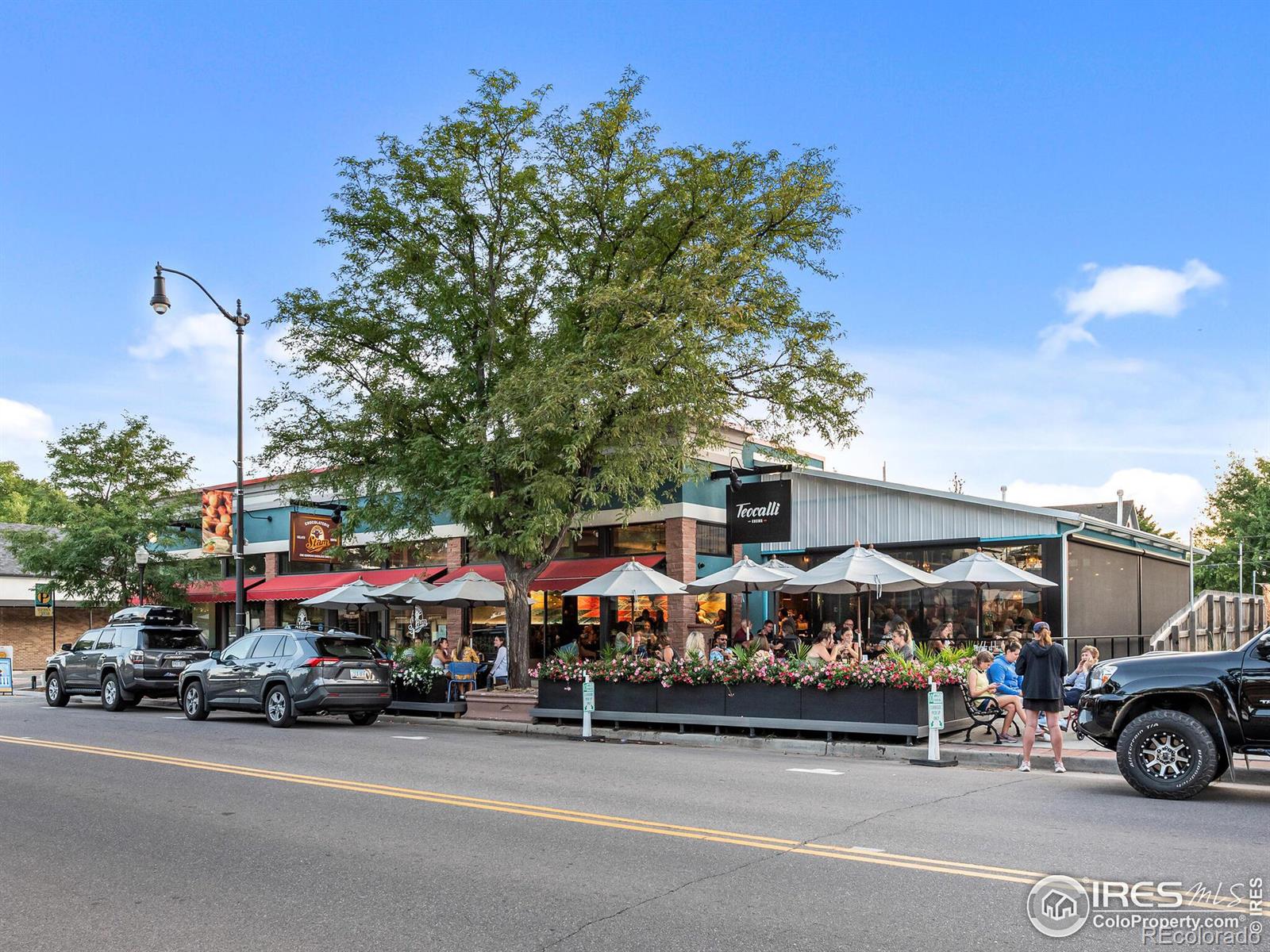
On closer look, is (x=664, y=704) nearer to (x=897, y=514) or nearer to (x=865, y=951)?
(x=897, y=514)

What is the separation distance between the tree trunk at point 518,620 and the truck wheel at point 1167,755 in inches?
535

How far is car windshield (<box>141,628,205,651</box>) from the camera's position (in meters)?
22.8

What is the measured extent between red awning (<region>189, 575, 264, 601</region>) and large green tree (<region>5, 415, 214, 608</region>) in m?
1.62

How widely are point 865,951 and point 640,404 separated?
561 inches

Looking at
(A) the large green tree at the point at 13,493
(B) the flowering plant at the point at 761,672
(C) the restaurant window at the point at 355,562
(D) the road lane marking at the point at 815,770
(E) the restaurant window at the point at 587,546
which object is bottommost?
(D) the road lane marking at the point at 815,770

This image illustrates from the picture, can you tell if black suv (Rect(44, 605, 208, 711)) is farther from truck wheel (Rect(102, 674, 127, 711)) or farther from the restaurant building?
the restaurant building

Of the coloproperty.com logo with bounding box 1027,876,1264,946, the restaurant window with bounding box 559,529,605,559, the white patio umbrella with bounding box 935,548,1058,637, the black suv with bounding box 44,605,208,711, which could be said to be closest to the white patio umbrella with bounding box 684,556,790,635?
the white patio umbrella with bounding box 935,548,1058,637

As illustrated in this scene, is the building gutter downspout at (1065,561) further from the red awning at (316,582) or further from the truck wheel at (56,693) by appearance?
the truck wheel at (56,693)

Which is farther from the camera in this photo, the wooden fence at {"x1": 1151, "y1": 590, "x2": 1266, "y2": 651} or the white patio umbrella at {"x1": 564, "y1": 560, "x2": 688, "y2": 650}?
the wooden fence at {"x1": 1151, "y1": 590, "x2": 1266, "y2": 651}

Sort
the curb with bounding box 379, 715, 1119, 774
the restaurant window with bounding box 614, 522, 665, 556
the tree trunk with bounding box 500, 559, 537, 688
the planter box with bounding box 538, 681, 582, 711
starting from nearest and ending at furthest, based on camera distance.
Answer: the curb with bounding box 379, 715, 1119, 774 → the planter box with bounding box 538, 681, 582, 711 → the tree trunk with bounding box 500, 559, 537, 688 → the restaurant window with bounding box 614, 522, 665, 556

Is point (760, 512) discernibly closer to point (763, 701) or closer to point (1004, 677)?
point (763, 701)

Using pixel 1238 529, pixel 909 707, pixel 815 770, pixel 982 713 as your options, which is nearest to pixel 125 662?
pixel 815 770

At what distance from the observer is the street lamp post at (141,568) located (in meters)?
29.2

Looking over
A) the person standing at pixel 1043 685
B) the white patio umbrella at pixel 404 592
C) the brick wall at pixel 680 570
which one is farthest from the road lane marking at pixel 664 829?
the brick wall at pixel 680 570
